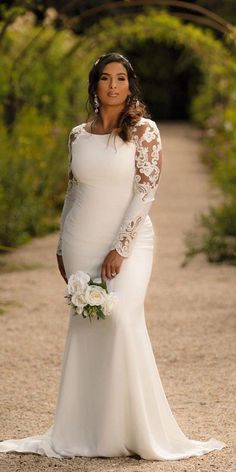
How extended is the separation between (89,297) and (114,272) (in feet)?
0.52

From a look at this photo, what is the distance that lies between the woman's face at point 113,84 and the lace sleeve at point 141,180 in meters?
0.13

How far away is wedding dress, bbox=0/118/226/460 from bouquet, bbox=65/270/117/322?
67mm

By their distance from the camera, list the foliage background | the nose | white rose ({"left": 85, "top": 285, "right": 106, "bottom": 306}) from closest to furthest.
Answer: white rose ({"left": 85, "top": 285, "right": 106, "bottom": 306}) < the nose < the foliage background

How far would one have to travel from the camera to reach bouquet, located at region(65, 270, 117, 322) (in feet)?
14.0

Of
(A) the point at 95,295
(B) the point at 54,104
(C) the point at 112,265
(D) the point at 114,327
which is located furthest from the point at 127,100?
(B) the point at 54,104

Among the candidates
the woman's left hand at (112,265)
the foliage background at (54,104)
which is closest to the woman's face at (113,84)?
the woman's left hand at (112,265)

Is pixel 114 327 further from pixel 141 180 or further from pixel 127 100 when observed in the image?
pixel 127 100

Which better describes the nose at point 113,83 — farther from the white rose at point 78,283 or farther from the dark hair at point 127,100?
the white rose at point 78,283

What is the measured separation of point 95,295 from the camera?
4.27m

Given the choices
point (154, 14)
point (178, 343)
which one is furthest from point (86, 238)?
point (154, 14)

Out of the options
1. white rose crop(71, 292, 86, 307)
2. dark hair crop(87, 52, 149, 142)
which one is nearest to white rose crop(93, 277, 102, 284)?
white rose crop(71, 292, 86, 307)

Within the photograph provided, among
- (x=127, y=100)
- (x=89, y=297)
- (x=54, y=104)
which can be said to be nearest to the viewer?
(x=89, y=297)

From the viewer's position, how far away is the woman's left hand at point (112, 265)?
14.3 feet

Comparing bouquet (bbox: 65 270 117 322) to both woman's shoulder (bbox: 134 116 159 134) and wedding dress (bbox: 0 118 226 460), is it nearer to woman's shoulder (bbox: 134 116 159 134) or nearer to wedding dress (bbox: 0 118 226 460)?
wedding dress (bbox: 0 118 226 460)
